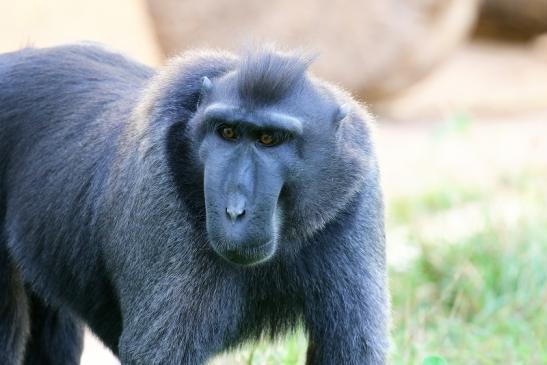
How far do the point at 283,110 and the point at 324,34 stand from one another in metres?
9.03

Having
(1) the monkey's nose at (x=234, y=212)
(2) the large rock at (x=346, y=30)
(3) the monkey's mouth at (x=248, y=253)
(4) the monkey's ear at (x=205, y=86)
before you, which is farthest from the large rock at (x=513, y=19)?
(1) the monkey's nose at (x=234, y=212)

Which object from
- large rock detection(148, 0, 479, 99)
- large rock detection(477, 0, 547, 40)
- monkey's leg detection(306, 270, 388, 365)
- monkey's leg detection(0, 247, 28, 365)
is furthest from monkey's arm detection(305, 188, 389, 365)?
large rock detection(477, 0, 547, 40)

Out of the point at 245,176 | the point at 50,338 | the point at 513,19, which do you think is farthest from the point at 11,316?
the point at 513,19

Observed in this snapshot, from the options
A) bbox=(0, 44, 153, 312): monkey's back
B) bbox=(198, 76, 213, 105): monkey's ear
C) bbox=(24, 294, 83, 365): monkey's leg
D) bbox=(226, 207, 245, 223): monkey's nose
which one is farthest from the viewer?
bbox=(24, 294, 83, 365): monkey's leg

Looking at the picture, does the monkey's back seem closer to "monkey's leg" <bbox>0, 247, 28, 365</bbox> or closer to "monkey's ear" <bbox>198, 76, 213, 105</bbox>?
"monkey's leg" <bbox>0, 247, 28, 365</bbox>

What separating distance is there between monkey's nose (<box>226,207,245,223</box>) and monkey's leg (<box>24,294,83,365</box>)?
Result: 2.23 metres

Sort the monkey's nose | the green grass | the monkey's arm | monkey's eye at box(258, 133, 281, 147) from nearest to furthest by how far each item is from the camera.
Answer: the monkey's nose < monkey's eye at box(258, 133, 281, 147) < the monkey's arm < the green grass

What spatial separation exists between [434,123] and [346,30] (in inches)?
73.0

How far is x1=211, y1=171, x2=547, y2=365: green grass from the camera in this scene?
6.83 m

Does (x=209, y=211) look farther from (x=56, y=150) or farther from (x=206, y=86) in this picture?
(x=56, y=150)

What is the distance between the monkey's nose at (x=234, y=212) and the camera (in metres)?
3.93

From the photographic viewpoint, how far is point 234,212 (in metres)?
3.93

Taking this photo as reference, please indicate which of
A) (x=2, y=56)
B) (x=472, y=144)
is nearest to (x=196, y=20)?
(x=472, y=144)

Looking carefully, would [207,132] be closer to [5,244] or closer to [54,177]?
[54,177]
